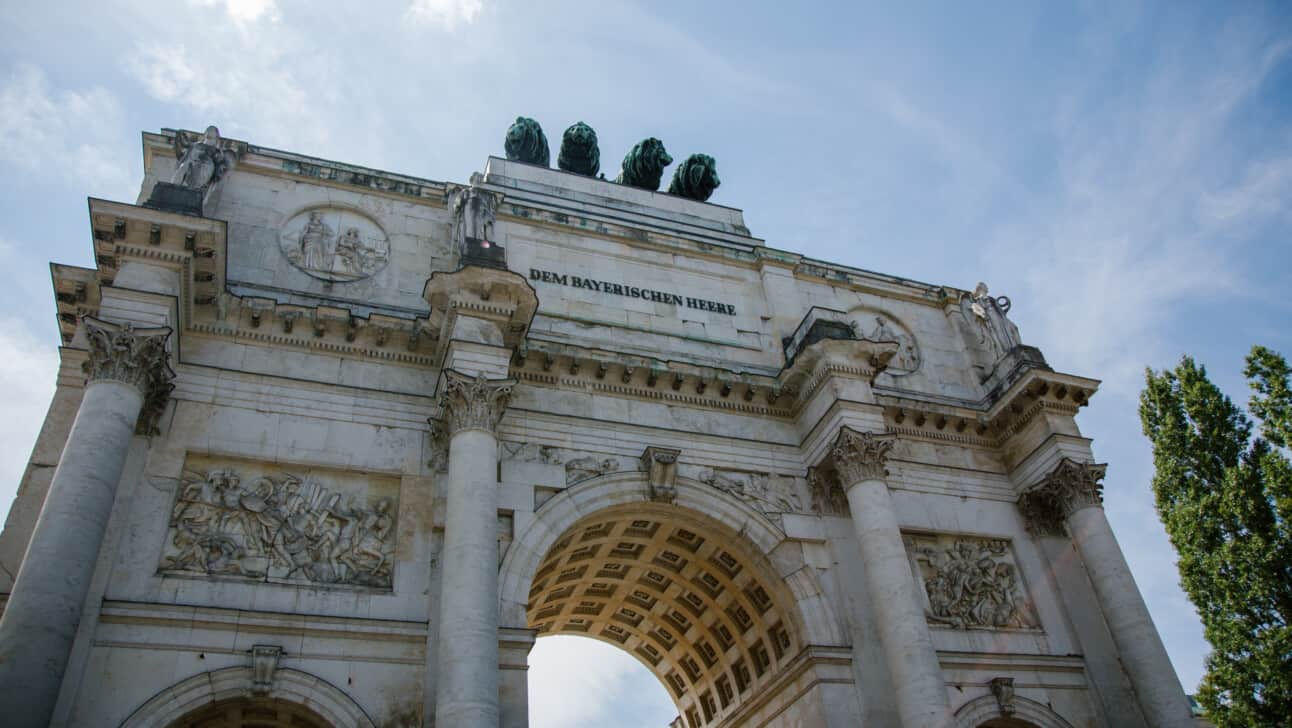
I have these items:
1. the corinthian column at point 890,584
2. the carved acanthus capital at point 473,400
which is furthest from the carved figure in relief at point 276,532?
the corinthian column at point 890,584

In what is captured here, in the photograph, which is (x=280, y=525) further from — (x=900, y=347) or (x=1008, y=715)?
(x=900, y=347)

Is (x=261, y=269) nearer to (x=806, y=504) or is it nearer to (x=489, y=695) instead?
(x=489, y=695)

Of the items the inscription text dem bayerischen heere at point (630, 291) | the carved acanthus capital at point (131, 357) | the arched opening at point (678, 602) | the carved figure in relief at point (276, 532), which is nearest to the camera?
the carved acanthus capital at point (131, 357)

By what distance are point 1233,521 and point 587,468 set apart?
14.6 metres

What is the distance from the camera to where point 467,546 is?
→ 1383 centimetres

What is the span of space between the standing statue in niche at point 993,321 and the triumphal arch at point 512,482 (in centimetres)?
15

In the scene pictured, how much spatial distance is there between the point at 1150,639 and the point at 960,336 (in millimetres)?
8339

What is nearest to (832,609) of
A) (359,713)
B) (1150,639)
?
(1150,639)

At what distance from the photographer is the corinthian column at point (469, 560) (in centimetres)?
1260

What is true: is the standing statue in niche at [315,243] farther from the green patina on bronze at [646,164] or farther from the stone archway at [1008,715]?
the stone archway at [1008,715]

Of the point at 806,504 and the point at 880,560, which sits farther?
the point at 806,504

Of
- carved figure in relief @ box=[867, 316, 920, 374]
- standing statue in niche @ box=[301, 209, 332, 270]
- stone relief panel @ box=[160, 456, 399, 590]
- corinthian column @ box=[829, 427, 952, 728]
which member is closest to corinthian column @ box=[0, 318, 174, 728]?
stone relief panel @ box=[160, 456, 399, 590]

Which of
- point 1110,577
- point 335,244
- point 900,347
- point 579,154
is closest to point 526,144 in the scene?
point 579,154

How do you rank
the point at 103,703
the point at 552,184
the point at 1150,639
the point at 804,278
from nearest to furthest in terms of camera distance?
1. the point at 103,703
2. the point at 1150,639
3. the point at 804,278
4. the point at 552,184
